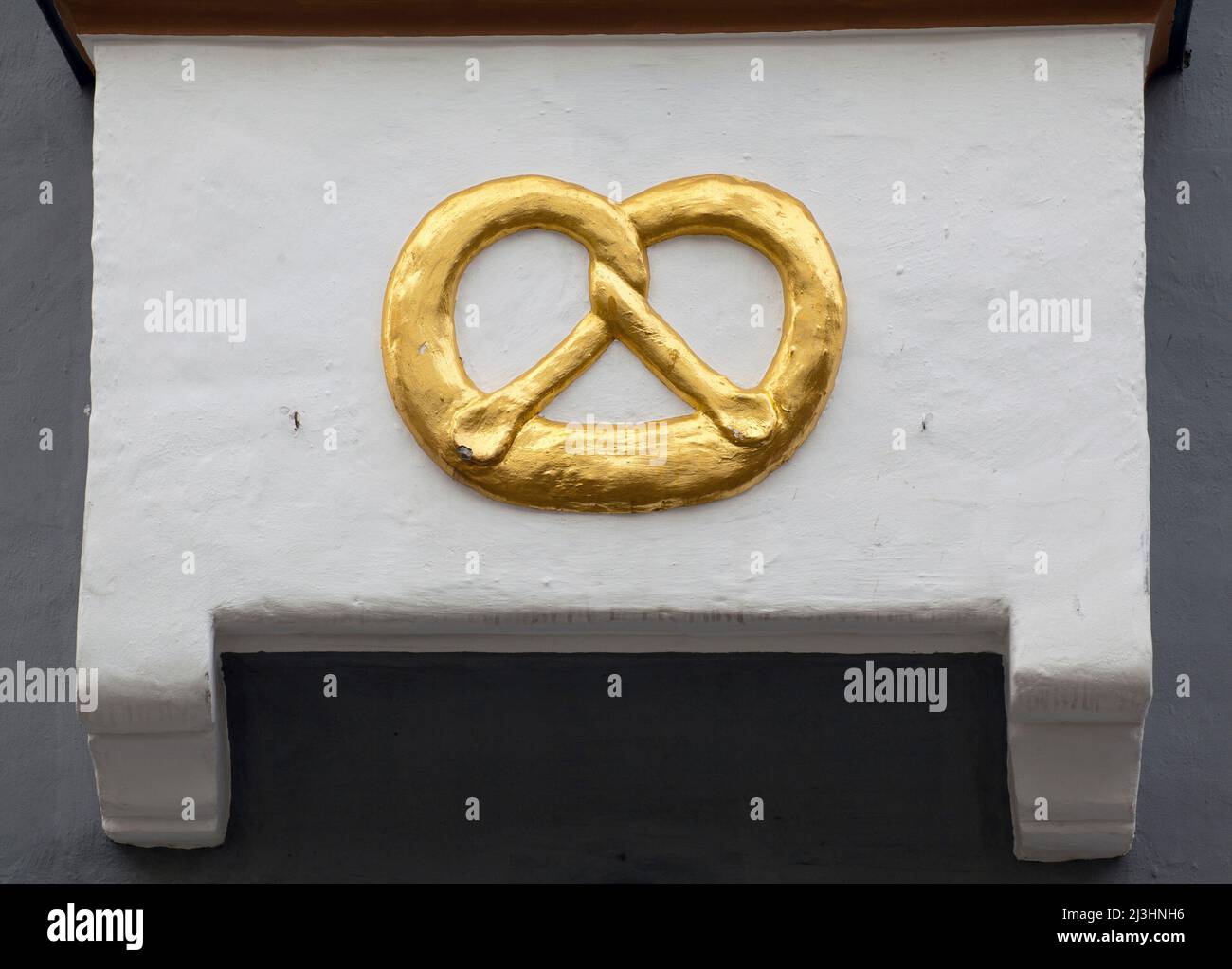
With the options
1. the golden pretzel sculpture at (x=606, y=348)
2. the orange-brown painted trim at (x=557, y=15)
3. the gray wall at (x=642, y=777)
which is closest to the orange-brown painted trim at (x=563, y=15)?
the orange-brown painted trim at (x=557, y=15)

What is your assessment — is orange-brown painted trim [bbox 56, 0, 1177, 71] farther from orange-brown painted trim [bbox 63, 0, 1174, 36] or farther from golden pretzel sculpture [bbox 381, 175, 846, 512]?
golden pretzel sculpture [bbox 381, 175, 846, 512]

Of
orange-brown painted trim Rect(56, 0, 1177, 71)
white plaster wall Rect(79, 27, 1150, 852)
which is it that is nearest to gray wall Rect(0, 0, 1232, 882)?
white plaster wall Rect(79, 27, 1150, 852)

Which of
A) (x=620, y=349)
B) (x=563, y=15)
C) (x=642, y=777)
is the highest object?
(x=563, y=15)

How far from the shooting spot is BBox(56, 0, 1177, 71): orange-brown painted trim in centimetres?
331

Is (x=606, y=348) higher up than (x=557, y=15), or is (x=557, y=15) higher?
(x=557, y=15)

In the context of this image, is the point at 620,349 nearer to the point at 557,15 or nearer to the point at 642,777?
the point at 557,15

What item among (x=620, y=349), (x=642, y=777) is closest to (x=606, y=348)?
(x=620, y=349)

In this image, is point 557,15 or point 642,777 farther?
point 642,777

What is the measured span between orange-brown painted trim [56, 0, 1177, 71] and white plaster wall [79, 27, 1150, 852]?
35mm

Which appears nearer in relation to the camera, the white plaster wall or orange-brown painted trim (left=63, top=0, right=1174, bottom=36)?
the white plaster wall

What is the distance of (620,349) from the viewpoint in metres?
3.29

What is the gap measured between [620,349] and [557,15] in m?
0.66

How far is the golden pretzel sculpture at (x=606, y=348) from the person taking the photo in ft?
10.5

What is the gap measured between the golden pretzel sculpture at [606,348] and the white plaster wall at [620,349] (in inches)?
1.7
